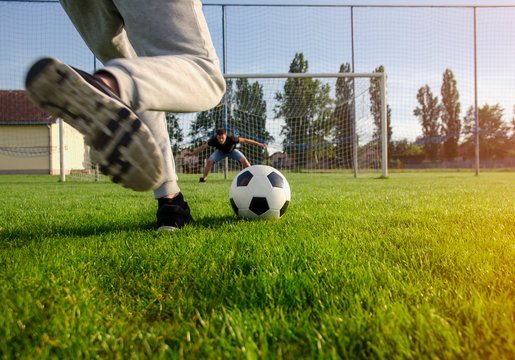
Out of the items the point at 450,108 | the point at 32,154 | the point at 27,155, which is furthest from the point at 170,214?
the point at 450,108

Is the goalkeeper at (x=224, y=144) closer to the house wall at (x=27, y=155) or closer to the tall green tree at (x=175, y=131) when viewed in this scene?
the tall green tree at (x=175, y=131)

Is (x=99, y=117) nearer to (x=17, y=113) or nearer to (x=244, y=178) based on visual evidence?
(x=244, y=178)

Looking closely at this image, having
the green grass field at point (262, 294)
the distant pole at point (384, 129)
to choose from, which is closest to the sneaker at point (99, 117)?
the green grass field at point (262, 294)

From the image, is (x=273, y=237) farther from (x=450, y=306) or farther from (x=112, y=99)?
(x=112, y=99)

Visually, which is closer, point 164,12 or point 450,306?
point 450,306

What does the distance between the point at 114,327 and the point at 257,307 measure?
0.40 metres

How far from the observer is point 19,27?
11.9m

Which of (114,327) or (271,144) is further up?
Answer: (271,144)

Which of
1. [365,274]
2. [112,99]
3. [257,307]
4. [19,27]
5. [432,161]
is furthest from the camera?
[432,161]

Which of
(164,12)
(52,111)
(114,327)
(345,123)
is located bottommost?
(114,327)

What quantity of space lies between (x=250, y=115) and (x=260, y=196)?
10222 millimetres

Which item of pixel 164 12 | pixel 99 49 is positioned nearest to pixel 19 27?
Answer: pixel 99 49

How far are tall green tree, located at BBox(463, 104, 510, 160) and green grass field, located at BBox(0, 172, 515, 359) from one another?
165 feet

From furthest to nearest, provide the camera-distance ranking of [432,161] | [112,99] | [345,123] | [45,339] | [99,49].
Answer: [432,161], [345,123], [99,49], [112,99], [45,339]
